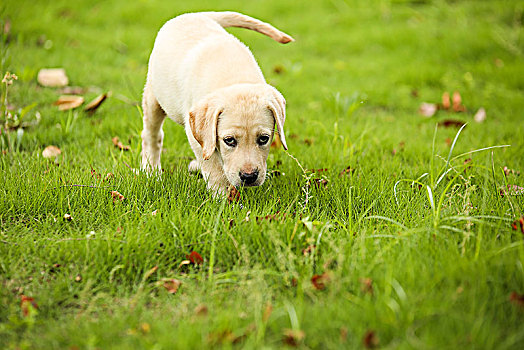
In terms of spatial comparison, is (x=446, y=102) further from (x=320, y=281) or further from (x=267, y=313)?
(x=267, y=313)

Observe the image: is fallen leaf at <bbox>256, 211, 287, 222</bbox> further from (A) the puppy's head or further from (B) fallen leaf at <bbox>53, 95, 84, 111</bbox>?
(B) fallen leaf at <bbox>53, 95, 84, 111</bbox>

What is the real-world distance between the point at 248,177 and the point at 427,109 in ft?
10.9

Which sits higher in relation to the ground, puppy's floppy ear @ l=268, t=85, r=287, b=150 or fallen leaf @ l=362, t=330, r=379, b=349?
puppy's floppy ear @ l=268, t=85, r=287, b=150

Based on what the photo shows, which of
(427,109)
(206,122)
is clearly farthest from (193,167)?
(427,109)

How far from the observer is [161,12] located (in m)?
8.23

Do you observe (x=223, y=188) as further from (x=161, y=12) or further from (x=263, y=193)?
(x=161, y=12)

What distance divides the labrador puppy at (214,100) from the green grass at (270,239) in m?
0.23

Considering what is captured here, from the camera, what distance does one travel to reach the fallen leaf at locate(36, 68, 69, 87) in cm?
512

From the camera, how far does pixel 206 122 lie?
9.09 feet

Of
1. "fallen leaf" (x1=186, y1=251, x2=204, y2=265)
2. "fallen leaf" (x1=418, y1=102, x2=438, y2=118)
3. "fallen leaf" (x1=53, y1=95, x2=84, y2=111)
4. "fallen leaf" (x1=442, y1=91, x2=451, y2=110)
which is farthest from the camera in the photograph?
"fallen leaf" (x1=442, y1=91, x2=451, y2=110)

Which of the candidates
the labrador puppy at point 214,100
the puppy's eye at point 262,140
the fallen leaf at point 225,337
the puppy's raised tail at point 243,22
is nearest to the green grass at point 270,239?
the fallen leaf at point 225,337

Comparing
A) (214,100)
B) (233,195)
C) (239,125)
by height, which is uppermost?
(214,100)

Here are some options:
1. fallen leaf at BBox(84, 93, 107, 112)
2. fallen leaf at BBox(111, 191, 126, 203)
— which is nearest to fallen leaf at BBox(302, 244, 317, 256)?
fallen leaf at BBox(111, 191, 126, 203)

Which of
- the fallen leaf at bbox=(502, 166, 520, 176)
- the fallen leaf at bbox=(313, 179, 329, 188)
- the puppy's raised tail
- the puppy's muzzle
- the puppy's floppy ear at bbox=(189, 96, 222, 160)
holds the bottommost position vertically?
the fallen leaf at bbox=(502, 166, 520, 176)
